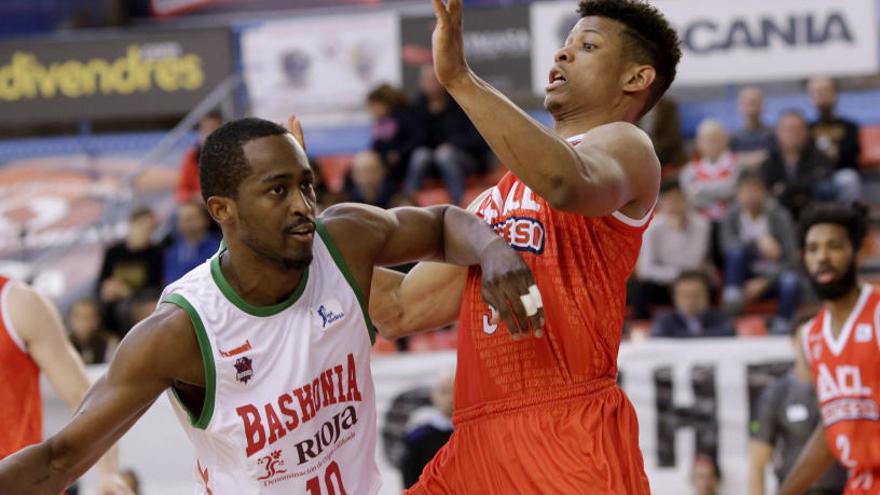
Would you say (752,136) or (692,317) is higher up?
(752,136)

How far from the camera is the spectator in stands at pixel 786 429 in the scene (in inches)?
339

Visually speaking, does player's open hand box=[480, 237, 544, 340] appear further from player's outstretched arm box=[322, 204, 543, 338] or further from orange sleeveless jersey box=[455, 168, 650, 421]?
orange sleeveless jersey box=[455, 168, 650, 421]

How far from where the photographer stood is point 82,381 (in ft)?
19.1

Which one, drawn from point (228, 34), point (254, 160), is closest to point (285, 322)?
point (254, 160)

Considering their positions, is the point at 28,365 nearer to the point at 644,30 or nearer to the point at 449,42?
the point at 449,42

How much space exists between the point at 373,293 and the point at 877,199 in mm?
8688

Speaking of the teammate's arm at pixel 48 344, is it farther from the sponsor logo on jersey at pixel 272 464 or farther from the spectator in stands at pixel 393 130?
the spectator in stands at pixel 393 130

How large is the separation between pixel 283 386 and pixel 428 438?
195 inches

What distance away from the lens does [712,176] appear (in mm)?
11789

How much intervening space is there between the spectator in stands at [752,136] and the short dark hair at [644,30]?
7762 mm

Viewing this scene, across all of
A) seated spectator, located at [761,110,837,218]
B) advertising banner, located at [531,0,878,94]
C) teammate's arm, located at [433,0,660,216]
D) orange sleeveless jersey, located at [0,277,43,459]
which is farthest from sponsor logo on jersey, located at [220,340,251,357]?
advertising banner, located at [531,0,878,94]

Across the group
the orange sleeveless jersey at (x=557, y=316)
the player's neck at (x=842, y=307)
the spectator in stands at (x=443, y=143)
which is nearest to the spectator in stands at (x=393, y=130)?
the spectator in stands at (x=443, y=143)

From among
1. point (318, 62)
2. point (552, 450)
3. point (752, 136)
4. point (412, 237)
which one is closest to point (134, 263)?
point (318, 62)

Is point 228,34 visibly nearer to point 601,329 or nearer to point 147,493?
point 147,493
